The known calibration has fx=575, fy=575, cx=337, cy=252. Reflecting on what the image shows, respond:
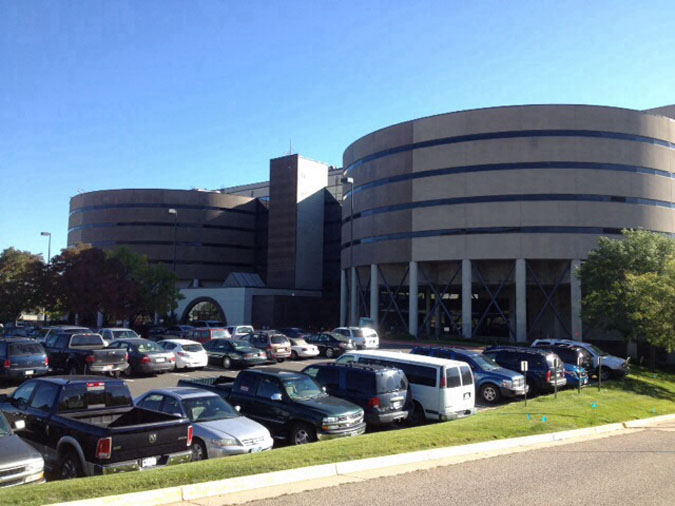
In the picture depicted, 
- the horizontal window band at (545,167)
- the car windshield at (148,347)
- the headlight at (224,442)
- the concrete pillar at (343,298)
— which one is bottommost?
the headlight at (224,442)

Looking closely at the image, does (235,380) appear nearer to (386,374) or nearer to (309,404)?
(309,404)

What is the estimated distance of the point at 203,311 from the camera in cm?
6481

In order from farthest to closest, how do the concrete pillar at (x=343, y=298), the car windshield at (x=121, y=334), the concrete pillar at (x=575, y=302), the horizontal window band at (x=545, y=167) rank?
the concrete pillar at (x=343, y=298), the horizontal window band at (x=545, y=167), the concrete pillar at (x=575, y=302), the car windshield at (x=121, y=334)

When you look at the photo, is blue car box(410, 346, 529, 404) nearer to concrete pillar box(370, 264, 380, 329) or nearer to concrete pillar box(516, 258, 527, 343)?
concrete pillar box(516, 258, 527, 343)

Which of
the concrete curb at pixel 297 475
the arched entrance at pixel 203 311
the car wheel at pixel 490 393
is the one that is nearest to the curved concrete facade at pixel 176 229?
the arched entrance at pixel 203 311

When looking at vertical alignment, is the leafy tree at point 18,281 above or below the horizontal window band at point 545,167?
below

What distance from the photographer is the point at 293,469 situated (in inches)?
353

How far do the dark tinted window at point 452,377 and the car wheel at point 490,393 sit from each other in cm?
407

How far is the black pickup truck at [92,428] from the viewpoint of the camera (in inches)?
327

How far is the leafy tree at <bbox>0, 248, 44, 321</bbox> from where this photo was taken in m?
47.3

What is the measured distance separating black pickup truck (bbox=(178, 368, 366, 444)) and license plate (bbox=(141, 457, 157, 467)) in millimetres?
4162

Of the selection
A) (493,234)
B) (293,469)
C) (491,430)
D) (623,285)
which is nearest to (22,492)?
(293,469)

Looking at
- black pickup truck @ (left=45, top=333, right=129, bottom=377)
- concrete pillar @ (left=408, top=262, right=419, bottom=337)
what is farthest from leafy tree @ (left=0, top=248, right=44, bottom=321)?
concrete pillar @ (left=408, top=262, right=419, bottom=337)

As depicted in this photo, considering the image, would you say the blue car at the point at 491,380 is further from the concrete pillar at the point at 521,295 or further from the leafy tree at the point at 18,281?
the leafy tree at the point at 18,281
